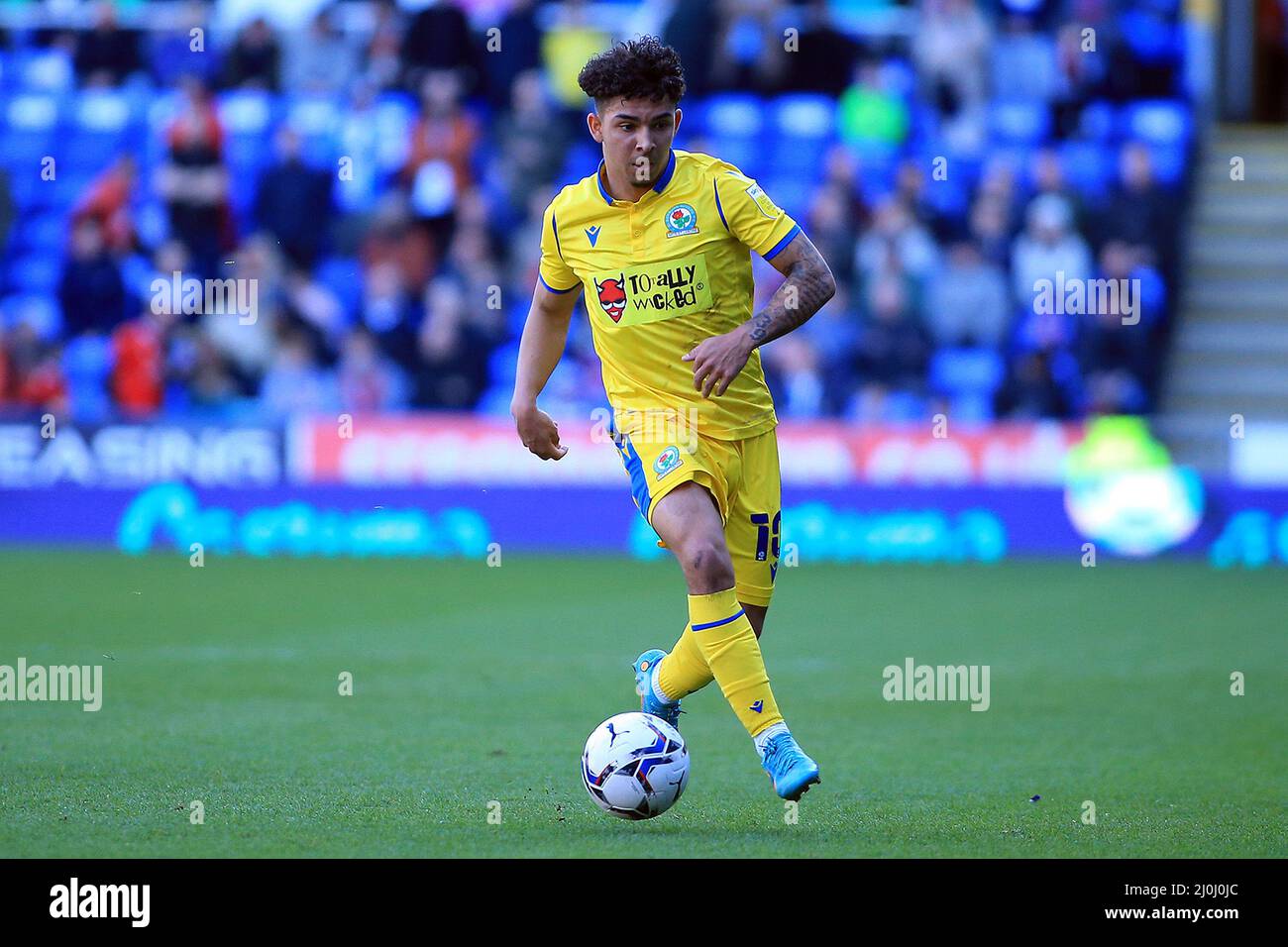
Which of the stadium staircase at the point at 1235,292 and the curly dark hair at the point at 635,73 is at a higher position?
the stadium staircase at the point at 1235,292

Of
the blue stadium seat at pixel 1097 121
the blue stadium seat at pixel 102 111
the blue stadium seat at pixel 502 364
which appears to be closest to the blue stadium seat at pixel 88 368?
the blue stadium seat at pixel 102 111

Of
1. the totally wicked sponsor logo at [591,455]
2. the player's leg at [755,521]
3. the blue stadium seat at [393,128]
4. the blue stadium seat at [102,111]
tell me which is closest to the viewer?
the player's leg at [755,521]

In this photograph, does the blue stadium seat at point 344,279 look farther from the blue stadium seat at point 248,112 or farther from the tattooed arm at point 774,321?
the tattooed arm at point 774,321

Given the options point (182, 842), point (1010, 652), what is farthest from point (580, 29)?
point (182, 842)

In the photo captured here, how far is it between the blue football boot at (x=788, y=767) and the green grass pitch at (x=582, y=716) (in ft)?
0.55

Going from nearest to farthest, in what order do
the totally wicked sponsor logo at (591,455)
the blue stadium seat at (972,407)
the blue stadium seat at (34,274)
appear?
the totally wicked sponsor logo at (591,455)
the blue stadium seat at (972,407)
the blue stadium seat at (34,274)

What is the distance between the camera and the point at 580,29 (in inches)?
778

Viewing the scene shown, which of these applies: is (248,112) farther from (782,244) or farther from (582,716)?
(782,244)

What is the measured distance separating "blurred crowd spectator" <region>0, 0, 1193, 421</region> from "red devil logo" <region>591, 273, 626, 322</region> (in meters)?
10.3

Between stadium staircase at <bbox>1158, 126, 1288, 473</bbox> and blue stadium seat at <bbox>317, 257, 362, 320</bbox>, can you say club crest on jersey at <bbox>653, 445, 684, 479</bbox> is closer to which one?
blue stadium seat at <bbox>317, 257, 362, 320</bbox>

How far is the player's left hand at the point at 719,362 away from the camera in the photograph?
587 centimetres

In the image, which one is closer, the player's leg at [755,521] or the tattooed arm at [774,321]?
the tattooed arm at [774,321]

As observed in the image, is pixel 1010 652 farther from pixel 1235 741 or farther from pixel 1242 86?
pixel 1242 86

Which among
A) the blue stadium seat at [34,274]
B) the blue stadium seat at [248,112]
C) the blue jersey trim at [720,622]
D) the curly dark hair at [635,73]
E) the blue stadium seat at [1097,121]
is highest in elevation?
the blue stadium seat at [248,112]
